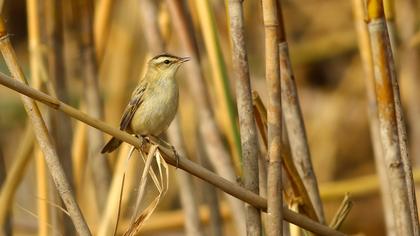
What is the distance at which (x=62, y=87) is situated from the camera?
405 cm

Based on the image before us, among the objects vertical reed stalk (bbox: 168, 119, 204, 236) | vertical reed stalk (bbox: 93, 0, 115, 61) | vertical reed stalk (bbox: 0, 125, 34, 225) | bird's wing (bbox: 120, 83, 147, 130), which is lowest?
vertical reed stalk (bbox: 168, 119, 204, 236)

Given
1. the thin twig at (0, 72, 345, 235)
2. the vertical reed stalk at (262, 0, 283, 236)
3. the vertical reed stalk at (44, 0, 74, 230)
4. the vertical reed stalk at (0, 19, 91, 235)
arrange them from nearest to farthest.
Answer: the thin twig at (0, 72, 345, 235) → the vertical reed stalk at (262, 0, 283, 236) → the vertical reed stalk at (0, 19, 91, 235) → the vertical reed stalk at (44, 0, 74, 230)

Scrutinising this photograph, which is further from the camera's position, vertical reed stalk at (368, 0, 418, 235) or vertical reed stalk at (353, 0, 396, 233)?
vertical reed stalk at (353, 0, 396, 233)

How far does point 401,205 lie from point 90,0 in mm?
1944

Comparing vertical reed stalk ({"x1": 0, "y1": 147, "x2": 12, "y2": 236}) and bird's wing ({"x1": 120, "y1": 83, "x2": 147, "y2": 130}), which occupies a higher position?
bird's wing ({"x1": 120, "y1": 83, "x2": 147, "y2": 130})

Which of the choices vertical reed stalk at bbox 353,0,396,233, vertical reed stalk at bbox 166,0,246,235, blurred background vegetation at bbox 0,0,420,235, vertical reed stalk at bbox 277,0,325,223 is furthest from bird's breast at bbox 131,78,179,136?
blurred background vegetation at bbox 0,0,420,235

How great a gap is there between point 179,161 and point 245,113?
29 cm

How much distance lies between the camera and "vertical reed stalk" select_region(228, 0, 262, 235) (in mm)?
2639

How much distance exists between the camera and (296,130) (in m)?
3.23

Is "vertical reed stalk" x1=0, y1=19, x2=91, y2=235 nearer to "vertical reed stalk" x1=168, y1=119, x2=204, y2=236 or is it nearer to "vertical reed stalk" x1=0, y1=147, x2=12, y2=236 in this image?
"vertical reed stalk" x1=0, y1=147, x2=12, y2=236

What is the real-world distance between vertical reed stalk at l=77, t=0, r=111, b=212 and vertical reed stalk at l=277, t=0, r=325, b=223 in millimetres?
1193

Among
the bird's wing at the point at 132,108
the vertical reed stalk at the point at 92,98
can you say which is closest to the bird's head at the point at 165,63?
the bird's wing at the point at 132,108

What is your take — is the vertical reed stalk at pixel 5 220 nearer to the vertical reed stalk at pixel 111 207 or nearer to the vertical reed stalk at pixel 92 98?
the vertical reed stalk at pixel 111 207

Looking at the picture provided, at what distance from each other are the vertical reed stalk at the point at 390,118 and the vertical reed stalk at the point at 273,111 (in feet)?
1.15
